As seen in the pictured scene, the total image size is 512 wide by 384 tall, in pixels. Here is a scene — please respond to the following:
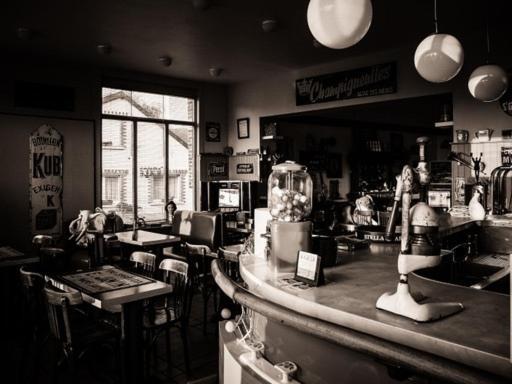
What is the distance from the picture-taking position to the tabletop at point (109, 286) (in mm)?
Answer: 2729

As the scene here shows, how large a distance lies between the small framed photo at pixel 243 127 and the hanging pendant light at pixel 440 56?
5601mm

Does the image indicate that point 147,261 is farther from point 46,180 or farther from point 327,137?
point 327,137

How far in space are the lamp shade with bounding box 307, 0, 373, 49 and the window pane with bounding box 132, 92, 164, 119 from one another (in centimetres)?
601

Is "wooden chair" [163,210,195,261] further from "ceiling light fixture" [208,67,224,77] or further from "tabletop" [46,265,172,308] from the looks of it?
"tabletop" [46,265,172,308]

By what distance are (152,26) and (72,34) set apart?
3.51 feet

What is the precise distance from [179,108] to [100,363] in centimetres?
545

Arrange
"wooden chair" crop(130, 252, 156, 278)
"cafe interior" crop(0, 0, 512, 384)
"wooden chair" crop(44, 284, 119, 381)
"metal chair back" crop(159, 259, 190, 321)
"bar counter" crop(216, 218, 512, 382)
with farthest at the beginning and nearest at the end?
"wooden chair" crop(130, 252, 156, 278)
"metal chair back" crop(159, 259, 190, 321)
"wooden chair" crop(44, 284, 119, 381)
"cafe interior" crop(0, 0, 512, 384)
"bar counter" crop(216, 218, 512, 382)

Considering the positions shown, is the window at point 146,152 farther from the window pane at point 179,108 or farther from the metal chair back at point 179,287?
the metal chair back at point 179,287

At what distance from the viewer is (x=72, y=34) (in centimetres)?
539

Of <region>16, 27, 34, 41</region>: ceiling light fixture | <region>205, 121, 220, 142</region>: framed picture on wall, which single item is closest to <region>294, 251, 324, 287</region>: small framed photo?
<region>16, 27, 34, 41</region>: ceiling light fixture

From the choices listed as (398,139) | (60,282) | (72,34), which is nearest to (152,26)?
(72,34)

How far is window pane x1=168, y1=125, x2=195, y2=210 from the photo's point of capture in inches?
318

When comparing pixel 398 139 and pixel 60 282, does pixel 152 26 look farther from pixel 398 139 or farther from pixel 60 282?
pixel 398 139

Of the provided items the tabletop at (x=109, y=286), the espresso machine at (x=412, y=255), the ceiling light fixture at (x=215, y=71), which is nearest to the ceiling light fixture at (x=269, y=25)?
the ceiling light fixture at (x=215, y=71)
